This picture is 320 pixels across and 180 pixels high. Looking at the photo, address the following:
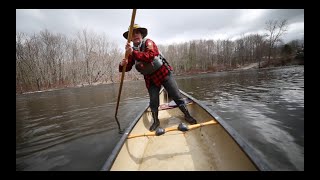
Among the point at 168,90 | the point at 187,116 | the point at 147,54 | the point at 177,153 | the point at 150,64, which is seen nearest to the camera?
the point at 177,153

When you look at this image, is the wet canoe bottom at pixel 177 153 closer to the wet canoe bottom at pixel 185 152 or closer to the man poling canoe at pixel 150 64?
the wet canoe bottom at pixel 185 152

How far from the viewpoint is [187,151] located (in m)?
2.97

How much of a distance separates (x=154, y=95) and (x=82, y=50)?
47.5 metres

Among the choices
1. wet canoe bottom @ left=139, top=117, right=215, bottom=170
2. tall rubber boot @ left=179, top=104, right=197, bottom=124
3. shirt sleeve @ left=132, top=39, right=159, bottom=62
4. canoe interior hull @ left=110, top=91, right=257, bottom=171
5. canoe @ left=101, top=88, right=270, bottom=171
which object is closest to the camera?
canoe @ left=101, top=88, right=270, bottom=171

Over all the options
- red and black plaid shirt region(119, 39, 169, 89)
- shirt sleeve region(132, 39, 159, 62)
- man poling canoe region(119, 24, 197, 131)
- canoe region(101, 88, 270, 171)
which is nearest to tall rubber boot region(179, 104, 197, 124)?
man poling canoe region(119, 24, 197, 131)

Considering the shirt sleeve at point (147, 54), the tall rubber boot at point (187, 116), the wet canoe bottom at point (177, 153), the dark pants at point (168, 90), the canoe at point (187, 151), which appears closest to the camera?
the canoe at point (187, 151)

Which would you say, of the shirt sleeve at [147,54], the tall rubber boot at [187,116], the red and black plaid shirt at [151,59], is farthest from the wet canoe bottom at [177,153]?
the shirt sleeve at [147,54]

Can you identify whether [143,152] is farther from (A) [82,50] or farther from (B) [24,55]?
(A) [82,50]

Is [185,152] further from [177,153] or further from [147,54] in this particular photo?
[147,54]

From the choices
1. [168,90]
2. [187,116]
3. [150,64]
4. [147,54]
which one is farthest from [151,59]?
[187,116]

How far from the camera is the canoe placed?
2.15 metres

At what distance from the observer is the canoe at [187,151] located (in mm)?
2150

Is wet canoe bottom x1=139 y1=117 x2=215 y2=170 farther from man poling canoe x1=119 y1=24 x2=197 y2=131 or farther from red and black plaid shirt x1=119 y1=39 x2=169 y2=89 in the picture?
red and black plaid shirt x1=119 y1=39 x2=169 y2=89
